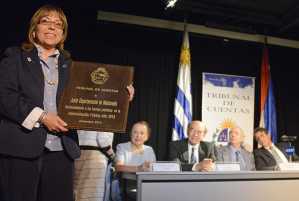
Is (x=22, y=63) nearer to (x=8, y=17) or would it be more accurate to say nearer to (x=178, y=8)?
(x=8, y=17)

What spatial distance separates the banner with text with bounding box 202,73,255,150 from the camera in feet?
17.9

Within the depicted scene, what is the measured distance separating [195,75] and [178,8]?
103 centimetres

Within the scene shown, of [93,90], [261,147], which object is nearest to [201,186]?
[93,90]

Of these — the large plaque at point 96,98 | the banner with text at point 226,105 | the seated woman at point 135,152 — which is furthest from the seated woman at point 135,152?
the large plaque at point 96,98

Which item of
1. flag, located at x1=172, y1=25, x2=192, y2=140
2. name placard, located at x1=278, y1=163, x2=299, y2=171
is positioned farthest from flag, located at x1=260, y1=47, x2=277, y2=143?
name placard, located at x1=278, y1=163, x2=299, y2=171

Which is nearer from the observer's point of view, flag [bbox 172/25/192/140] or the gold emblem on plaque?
the gold emblem on plaque

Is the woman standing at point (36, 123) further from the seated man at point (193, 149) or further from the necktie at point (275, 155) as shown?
the necktie at point (275, 155)

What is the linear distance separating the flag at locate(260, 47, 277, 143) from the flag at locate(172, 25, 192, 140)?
1.27m

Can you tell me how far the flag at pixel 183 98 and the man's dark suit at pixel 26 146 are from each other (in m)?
3.66

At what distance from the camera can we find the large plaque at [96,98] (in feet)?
4.56

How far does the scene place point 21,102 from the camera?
4.32 feet

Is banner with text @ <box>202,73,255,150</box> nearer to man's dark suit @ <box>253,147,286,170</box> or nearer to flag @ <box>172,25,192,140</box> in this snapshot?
flag @ <box>172,25,192,140</box>

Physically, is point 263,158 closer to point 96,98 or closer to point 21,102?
point 96,98

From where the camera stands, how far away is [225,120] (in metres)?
5.54
